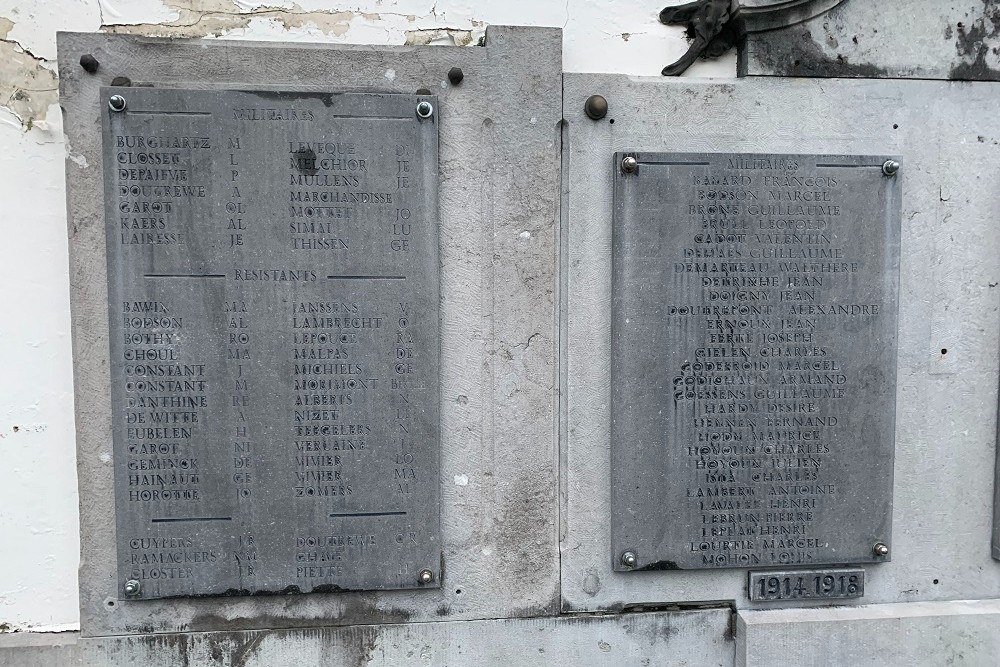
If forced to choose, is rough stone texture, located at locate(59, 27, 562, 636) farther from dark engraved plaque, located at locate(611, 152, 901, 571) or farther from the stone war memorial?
dark engraved plaque, located at locate(611, 152, 901, 571)

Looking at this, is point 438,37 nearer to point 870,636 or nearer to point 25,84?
point 25,84

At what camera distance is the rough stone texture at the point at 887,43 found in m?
2.60

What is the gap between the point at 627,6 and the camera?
2.61m

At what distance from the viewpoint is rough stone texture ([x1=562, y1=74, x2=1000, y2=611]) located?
8.46ft

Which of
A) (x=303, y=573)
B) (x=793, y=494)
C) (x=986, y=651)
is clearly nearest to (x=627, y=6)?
(x=793, y=494)

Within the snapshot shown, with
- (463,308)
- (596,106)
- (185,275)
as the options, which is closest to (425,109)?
(596,106)

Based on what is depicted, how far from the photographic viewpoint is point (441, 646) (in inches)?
103

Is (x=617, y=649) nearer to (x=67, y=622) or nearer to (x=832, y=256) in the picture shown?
(x=832, y=256)

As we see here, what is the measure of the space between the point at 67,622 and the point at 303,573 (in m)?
1.01

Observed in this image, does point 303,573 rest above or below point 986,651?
above

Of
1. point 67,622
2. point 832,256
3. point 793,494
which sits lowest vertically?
point 67,622

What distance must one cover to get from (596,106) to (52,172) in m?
2.17

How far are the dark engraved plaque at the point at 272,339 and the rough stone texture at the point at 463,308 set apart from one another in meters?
0.09

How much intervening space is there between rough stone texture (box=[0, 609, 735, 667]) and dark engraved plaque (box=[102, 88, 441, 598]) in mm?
225
